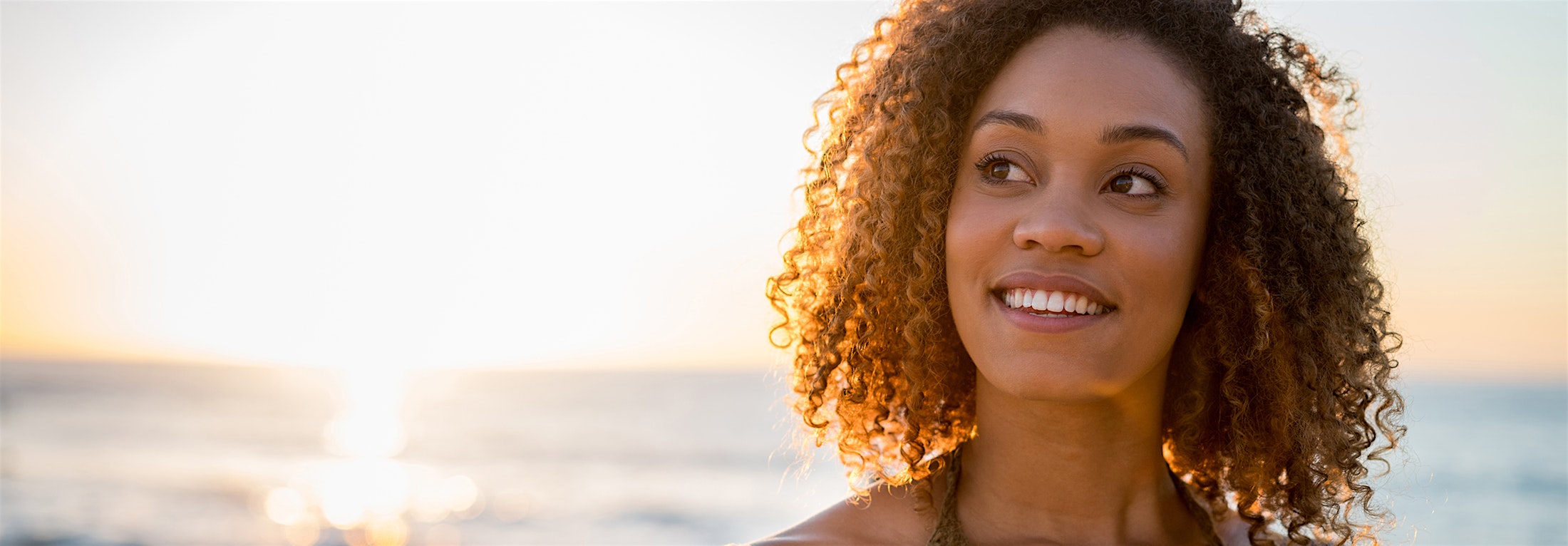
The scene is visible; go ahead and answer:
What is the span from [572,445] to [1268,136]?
27237 millimetres

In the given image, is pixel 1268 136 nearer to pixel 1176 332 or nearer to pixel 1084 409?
pixel 1176 332

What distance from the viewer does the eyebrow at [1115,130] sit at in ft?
9.29

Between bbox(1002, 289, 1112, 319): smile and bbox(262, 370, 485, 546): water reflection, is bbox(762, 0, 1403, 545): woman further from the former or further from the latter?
bbox(262, 370, 485, 546): water reflection

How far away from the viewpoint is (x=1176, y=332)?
122 inches

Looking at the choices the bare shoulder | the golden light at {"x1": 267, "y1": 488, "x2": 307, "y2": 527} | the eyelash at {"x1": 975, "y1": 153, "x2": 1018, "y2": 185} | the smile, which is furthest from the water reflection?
the smile

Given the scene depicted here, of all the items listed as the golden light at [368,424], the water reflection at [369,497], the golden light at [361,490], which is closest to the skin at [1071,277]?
the water reflection at [369,497]

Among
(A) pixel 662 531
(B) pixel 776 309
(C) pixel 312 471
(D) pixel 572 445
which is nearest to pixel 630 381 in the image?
(D) pixel 572 445

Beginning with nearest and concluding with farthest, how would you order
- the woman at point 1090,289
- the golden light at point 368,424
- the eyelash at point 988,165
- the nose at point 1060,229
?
the nose at point 1060,229, the woman at point 1090,289, the eyelash at point 988,165, the golden light at point 368,424

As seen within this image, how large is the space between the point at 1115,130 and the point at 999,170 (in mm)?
309

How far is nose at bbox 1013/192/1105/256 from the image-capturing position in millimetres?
2746

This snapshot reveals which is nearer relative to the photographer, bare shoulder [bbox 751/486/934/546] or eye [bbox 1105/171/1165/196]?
eye [bbox 1105/171/1165/196]

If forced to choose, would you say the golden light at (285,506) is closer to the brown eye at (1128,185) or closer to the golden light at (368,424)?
the golden light at (368,424)

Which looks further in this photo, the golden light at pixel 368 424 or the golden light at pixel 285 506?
the golden light at pixel 368 424

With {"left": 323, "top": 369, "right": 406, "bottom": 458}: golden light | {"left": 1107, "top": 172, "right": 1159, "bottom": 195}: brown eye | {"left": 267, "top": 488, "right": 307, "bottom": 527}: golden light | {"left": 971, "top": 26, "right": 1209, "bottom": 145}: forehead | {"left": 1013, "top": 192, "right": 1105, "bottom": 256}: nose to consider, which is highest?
{"left": 323, "top": 369, "right": 406, "bottom": 458}: golden light
